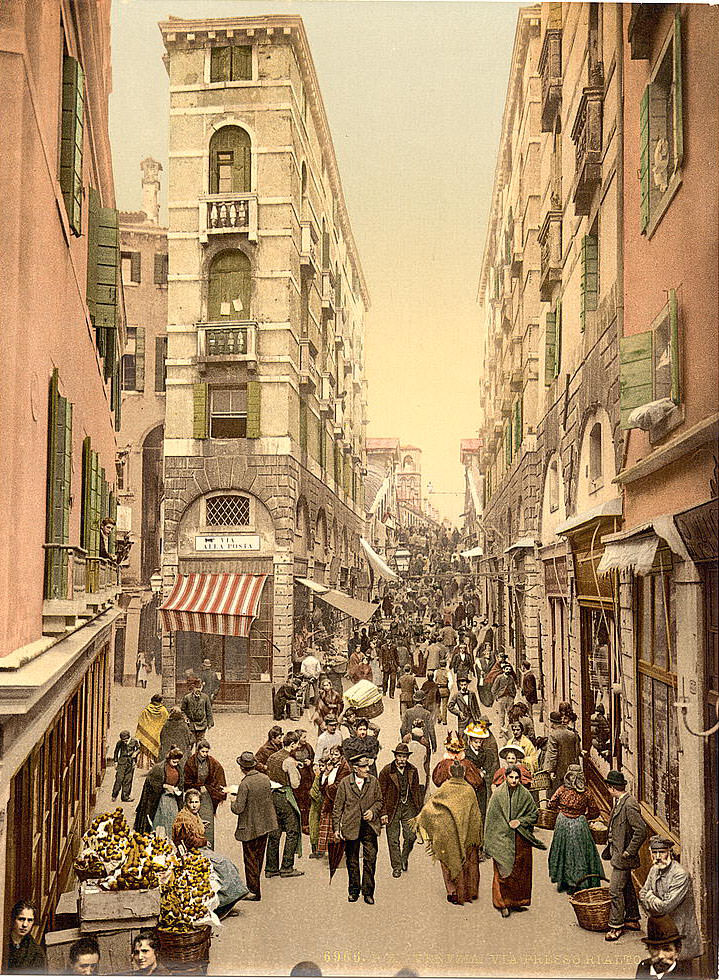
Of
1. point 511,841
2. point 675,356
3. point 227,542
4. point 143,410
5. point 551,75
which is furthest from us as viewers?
point 143,410

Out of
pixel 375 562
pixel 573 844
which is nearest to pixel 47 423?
pixel 573 844

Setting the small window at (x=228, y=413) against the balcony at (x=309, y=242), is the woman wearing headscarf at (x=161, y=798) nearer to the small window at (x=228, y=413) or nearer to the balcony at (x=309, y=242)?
the small window at (x=228, y=413)

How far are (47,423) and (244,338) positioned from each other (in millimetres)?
4899

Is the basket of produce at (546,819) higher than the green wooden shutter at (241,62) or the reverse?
the reverse

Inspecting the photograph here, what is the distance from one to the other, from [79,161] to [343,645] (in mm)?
8575

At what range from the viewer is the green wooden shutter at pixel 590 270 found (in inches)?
439

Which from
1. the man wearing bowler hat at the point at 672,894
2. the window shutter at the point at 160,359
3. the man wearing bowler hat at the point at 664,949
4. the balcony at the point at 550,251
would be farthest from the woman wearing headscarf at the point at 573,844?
the window shutter at the point at 160,359

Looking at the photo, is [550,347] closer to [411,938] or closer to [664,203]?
[664,203]

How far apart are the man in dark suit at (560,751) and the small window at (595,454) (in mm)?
2894

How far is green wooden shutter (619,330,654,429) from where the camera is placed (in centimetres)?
886

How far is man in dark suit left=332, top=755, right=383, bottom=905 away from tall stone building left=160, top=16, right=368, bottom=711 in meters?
2.71

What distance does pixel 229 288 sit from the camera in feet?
42.2

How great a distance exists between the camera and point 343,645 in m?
15.2

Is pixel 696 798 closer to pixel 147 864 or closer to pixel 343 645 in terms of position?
pixel 147 864
